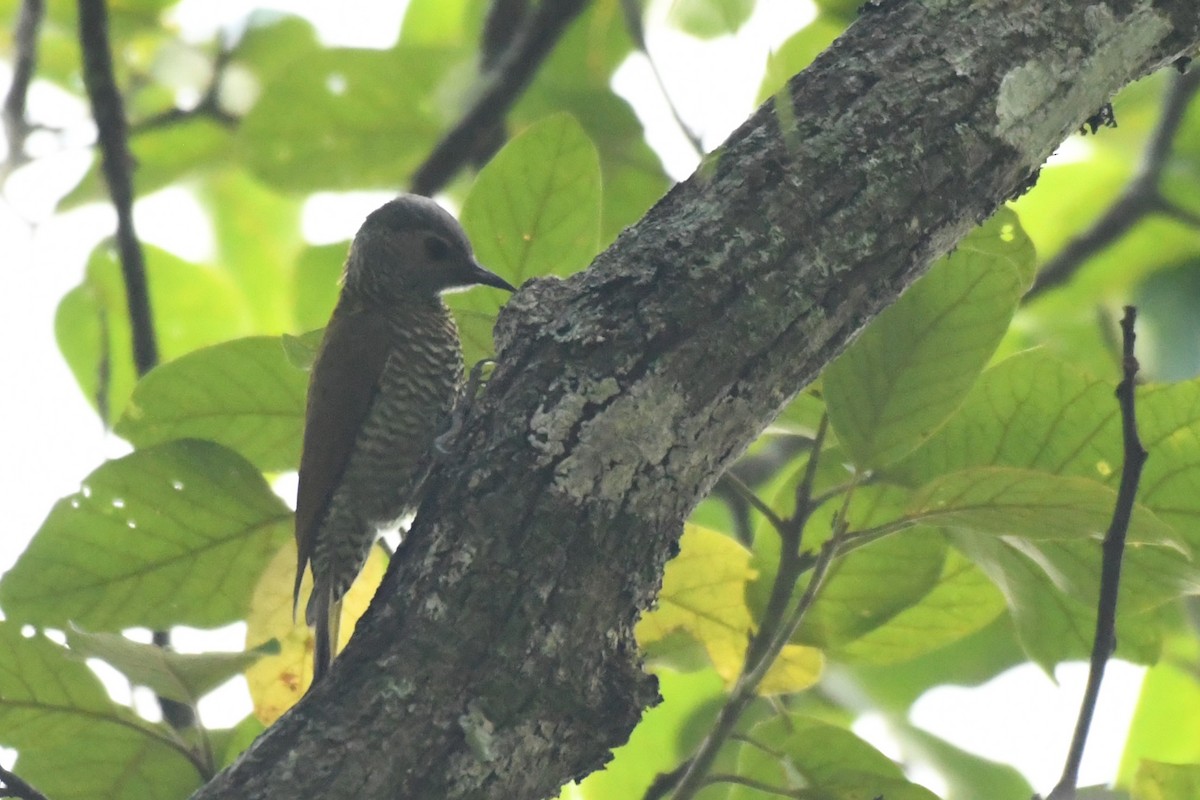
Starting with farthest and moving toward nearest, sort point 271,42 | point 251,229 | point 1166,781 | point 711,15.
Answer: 1. point 251,229
2. point 271,42
3. point 1166,781
4. point 711,15

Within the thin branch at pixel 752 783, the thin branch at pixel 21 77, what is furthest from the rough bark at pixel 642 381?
the thin branch at pixel 21 77

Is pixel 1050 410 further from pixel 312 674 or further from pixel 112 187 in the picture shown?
pixel 112 187

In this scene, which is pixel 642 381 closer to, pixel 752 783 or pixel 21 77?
pixel 752 783

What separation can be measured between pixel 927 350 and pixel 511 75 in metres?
1.93

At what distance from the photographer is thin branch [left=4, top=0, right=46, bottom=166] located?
12.9 feet

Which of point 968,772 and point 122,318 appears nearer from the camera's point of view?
point 968,772

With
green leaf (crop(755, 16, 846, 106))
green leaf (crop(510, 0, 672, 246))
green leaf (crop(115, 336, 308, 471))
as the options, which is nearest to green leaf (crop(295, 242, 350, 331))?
green leaf (crop(510, 0, 672, 246))

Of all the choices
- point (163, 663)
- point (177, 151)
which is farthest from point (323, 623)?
point (177, 151)

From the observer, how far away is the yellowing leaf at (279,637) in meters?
2.52

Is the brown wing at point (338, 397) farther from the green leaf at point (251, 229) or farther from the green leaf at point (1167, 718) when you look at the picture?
the green leaf at point (1167, 718)

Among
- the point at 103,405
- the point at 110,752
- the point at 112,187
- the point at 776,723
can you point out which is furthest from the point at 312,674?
the point at 112,187

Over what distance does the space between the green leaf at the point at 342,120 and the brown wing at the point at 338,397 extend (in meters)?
0.41

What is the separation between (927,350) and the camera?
2.14 metres

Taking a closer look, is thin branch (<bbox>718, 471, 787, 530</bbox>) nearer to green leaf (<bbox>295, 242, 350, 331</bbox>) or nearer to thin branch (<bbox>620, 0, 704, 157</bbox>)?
thin branch (<bbox>620, 0, 704, 157</bbox>)
